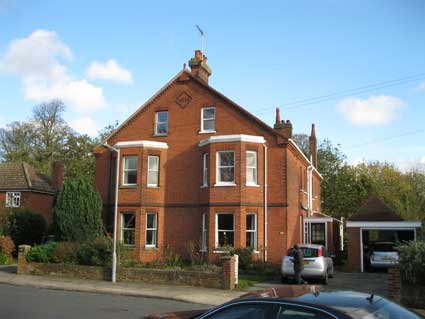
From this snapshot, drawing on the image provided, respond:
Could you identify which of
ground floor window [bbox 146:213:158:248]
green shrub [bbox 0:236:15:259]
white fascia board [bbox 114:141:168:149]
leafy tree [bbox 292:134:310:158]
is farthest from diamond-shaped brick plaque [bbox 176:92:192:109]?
leafy tree [bbox 292:134:310:158]

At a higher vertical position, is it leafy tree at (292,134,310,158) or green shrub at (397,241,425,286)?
leafy tree at (292,134,310,158)

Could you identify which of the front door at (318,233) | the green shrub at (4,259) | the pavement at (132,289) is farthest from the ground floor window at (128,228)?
the front door at (318,233)

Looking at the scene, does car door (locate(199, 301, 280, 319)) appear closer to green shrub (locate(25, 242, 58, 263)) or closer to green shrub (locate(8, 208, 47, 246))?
green shrub (locate(25, 242, 58, 263))

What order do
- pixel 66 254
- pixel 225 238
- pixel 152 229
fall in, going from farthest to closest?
pixel 152 229 → pixel 225 238 → pixel 66 254

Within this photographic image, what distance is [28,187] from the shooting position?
118 feet

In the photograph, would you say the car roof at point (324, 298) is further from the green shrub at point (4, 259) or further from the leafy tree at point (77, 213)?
the green shrub at point (4, 259)

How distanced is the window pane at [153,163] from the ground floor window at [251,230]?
5964 millimetres

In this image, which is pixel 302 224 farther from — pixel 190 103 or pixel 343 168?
pixel 343 168

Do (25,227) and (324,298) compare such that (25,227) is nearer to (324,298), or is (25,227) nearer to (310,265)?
(310,265)

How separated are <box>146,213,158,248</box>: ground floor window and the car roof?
21159 millimetres

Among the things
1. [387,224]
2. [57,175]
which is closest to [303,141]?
[57,175]

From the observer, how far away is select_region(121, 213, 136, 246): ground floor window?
2588 centimetres

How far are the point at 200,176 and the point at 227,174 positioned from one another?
2037 mm

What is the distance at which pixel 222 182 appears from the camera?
2452 centimetres
